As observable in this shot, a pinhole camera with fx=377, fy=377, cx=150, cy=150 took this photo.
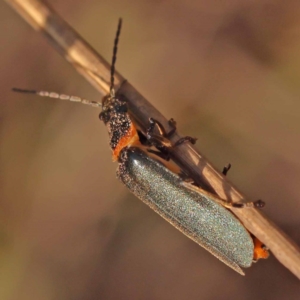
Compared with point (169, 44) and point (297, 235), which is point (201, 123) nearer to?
point (169, 44)

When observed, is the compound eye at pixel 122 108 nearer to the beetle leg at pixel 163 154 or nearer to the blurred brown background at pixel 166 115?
the beetle leg at pixel 163 154

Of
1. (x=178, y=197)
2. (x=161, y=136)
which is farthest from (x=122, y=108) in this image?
(x=178, y=197)

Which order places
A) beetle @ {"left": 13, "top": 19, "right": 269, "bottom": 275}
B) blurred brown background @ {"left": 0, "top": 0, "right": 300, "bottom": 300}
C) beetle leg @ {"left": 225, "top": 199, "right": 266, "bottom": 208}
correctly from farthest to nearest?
blurred brown background @ {"left": 0, "top": 0, "right": 300, "bottom": 300} → beetle @ {"left": 13, "top": 19, "right": 269, "bottom": 275} → beetle leg @ {"left": 225, "top": 199, "right": 266, "bottom": 208}

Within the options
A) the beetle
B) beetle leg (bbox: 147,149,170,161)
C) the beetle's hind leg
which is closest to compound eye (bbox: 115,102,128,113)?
the beetle

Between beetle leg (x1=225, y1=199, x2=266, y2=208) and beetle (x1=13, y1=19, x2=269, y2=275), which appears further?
beetle (x1=13, y1=19, x2=269, y2=275)

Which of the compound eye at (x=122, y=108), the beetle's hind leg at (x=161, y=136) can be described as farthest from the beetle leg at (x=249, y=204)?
the compound eye at (x=122, y=108)

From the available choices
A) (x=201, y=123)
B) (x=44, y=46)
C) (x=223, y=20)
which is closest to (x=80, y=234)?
(x=201, y=123)

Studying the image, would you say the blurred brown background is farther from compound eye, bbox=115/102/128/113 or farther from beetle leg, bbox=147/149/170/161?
compound eye, bbox=115/102/128/113
